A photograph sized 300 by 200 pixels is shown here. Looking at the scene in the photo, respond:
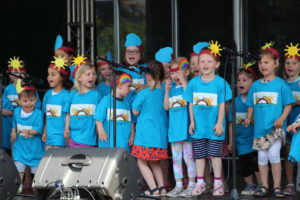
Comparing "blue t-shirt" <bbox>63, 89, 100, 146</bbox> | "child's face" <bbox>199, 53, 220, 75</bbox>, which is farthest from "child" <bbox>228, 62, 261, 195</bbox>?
"blue t-shirt" <bbox>63, 89, 100, 146</bbox>

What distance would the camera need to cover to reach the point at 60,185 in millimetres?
5531

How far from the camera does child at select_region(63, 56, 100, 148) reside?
709 cm

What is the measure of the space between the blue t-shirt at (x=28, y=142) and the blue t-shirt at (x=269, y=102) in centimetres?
240

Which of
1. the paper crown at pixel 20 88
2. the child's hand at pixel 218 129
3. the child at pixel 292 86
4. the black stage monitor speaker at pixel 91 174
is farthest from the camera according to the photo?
the paper crown at pixel 20 88

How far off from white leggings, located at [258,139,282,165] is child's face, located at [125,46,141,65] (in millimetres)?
1721

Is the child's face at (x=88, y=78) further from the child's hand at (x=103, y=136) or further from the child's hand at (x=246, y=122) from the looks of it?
the child's hand at (x=246, y=122)

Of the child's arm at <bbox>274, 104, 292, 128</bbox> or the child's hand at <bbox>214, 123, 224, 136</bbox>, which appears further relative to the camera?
the child's hand at <bbox>214, 123, 224, 136</bbox>

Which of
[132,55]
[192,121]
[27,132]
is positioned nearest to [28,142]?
[27,132]

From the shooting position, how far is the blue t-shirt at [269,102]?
6.53 m

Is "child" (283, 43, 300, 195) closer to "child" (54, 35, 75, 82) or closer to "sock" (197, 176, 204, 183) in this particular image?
"sock" (197, 176, 204, 183)


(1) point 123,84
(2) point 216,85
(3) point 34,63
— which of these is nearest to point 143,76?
(1) point 123,84

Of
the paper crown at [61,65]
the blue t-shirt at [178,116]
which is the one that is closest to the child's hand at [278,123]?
the blue t-shirt at [178,116]

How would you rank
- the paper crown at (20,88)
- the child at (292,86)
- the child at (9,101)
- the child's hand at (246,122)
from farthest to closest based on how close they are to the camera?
1. the child at (9,101)
2. the paper crown at (20,88)
3. the child at (292,86)
4. the child's hand at (246,122)

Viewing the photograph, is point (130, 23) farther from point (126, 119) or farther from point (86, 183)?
point (86, 183)
